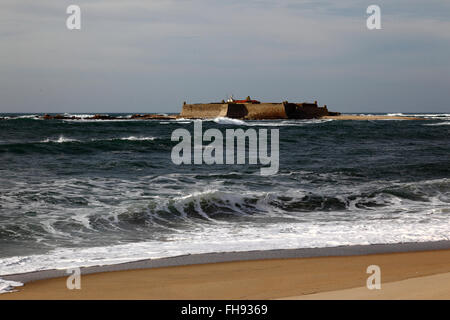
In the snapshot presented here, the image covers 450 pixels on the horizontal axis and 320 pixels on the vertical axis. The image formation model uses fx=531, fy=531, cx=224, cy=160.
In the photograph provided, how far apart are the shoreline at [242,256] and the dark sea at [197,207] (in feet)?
0.72

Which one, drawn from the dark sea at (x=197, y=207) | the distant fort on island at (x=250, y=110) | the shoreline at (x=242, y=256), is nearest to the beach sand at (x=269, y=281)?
the shoreline at (x=242, y=256)

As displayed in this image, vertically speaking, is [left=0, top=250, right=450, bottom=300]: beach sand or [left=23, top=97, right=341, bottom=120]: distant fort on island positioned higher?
[left=23, top=97, right=341, bottom=120]: distant fort on island

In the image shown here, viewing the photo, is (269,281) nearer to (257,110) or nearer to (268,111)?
(268,111)

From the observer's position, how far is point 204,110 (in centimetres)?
8781

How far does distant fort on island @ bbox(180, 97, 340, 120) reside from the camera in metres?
84.6

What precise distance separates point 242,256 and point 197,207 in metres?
4.00

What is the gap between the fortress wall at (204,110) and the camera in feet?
279

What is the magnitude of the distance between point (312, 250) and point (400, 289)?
2.15 metres

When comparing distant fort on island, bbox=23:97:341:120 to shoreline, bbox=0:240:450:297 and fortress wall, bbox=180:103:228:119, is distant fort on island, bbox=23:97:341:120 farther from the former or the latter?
shoreline, bbox=0:240:450:297

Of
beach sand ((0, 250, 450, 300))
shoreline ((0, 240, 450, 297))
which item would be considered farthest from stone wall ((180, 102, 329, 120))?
beach sand ((0, 250, 450, 300))

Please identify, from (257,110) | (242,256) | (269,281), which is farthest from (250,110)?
(269,281)

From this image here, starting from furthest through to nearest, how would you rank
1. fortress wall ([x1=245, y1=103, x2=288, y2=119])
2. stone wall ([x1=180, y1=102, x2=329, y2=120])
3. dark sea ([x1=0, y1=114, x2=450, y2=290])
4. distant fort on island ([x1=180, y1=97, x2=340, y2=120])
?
distant fort on island ([x1=180, y1=97, x2=340, y2=120])
stone wall ([x1=180, y1=102, x2=329, y2=120])
fortress wall ([x1=245, y1=103, x2=288, y2=119])
dark sea ([x1=0, y1=114, x2=450, y2=290])

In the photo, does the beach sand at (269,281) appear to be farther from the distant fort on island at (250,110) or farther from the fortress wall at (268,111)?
the fortress wall at (268,111)

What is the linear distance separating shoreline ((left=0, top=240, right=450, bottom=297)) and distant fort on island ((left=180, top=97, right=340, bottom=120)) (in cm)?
7682
